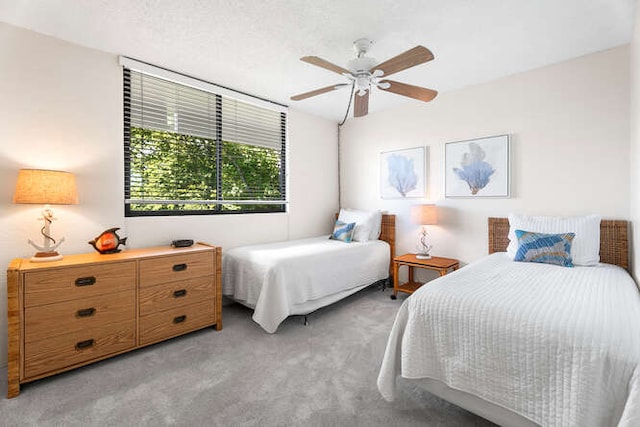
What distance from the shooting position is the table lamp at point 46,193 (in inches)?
74.7

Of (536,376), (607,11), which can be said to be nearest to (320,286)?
(536,376)

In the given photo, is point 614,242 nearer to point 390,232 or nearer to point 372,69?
point 390,232

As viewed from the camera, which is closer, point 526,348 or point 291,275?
point 526,348

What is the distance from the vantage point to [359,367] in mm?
2016

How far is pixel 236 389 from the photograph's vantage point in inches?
69.9

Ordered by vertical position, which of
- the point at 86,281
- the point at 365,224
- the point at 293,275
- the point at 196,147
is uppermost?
the point at 196,147

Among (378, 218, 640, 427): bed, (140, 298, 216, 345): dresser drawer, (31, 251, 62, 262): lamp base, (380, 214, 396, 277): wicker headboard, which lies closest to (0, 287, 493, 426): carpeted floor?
(140, 298, 216, 345): dresser drawer

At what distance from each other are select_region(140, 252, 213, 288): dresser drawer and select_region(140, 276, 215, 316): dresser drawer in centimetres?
4

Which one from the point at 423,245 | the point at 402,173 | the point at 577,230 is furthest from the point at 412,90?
the point at 423,245

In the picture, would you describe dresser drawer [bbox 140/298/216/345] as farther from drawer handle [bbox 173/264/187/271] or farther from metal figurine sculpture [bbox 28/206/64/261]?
metal figurine sculpture [bbox 28/206/64/261]

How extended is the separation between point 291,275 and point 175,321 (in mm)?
1007

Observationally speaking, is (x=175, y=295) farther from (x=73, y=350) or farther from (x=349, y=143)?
(x=349, y=143)

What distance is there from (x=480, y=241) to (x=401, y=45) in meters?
2.19

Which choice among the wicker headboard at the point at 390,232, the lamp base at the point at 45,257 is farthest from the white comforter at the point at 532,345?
the lamp base at the point at 45,257
